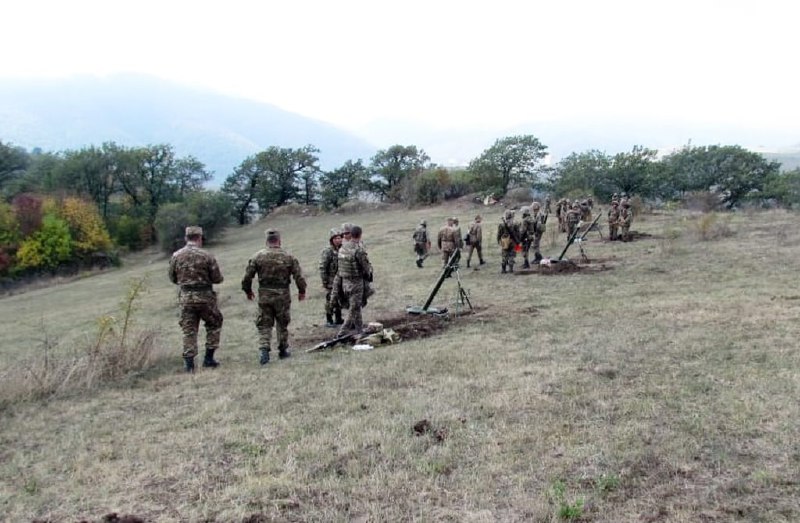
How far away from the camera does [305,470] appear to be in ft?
14.9

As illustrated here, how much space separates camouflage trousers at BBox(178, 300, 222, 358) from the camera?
8.23 metres

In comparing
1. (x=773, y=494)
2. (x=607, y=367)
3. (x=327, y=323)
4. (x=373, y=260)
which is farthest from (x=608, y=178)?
(x=773, y=494)

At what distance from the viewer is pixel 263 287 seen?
8789 millimetres

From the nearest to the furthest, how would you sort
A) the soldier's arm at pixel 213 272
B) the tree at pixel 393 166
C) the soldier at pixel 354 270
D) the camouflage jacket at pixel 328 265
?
the soldier's arm at pixel 213 272
the soldier at pixel 354 270
the camouflage jacket at pixel 328 265
the tree at pixel 393 166

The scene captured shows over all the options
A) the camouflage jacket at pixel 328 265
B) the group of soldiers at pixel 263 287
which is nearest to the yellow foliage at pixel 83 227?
the camouflage jacket at pixel 328 265

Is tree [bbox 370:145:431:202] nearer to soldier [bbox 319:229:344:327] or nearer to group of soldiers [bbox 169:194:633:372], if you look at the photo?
soldier [bbox 319:229:344:327]

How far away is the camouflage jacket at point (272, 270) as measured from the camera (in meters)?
8.68

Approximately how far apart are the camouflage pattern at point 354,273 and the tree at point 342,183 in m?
47.8

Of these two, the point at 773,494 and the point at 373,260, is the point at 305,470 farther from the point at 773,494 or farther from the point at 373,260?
the point at 373,260

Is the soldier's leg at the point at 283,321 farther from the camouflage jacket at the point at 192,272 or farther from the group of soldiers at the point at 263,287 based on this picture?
the camouflage jacket at the point at 192,272

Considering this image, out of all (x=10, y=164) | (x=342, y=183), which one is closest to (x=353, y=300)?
(x=342, y=183)

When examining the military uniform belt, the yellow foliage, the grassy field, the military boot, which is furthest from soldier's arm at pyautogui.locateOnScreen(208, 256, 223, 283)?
the yellow foliage

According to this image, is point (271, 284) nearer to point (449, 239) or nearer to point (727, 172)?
point (449, 239)

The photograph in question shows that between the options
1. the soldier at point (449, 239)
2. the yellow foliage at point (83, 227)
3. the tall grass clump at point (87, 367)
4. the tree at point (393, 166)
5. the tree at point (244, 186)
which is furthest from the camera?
the tree at point (244, 186)
